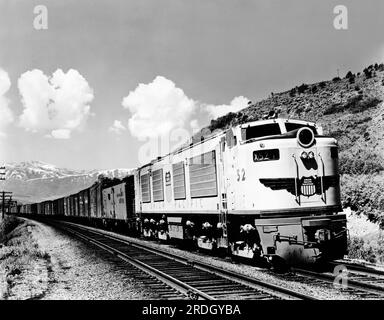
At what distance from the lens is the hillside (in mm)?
18703

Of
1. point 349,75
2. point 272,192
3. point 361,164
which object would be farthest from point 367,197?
point 349,75

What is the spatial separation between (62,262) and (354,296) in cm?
1134

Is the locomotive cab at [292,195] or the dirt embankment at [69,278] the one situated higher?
the locomotive cab at [292,195]

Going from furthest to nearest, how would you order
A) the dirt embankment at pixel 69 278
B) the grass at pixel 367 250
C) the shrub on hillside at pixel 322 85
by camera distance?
the shrub on hillside at pixel 322 85 < the grass at pixel 367 250 < the dirt embankment at pixel 69 278

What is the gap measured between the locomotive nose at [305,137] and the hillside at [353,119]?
1843 millimetres

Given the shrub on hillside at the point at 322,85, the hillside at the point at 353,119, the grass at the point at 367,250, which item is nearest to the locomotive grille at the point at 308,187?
the hillside at the point at 353,119

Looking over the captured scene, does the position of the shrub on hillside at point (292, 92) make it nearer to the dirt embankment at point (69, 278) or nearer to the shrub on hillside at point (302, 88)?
the shrub on hillside at point (302, 88)

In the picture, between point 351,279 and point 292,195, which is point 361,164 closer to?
point 292,195

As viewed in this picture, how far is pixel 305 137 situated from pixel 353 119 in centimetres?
2771

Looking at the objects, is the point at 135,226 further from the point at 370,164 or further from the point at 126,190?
the point at 370,164

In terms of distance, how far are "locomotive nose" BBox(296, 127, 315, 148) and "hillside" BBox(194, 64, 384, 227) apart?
184 centimetres

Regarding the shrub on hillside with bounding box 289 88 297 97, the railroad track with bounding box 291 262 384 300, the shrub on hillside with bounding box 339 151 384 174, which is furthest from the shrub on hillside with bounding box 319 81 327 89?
the railroad track with bounding box 291 262 384 300

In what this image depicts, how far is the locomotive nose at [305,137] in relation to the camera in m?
11.3

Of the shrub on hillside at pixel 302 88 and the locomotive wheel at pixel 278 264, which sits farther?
the shrub on hillside at pixel 302 88
